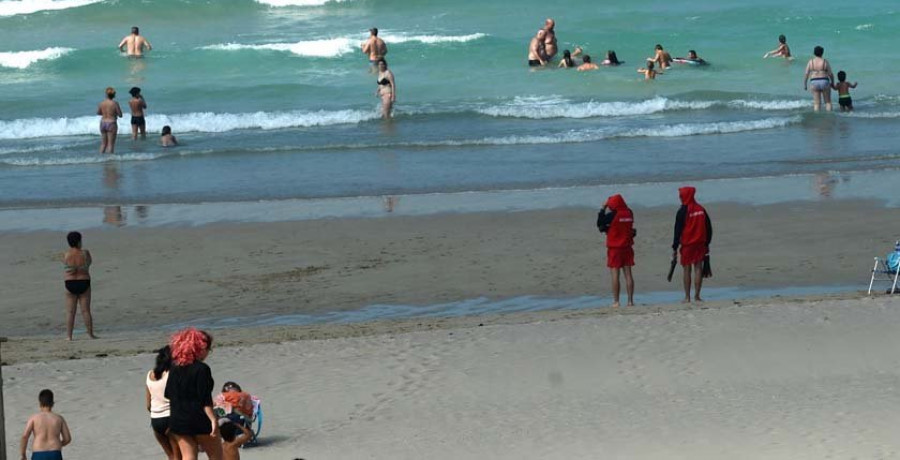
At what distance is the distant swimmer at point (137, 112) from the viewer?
23.4 metres

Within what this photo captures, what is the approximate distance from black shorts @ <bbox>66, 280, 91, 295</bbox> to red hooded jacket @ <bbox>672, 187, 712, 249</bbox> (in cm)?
516

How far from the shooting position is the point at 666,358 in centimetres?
1021

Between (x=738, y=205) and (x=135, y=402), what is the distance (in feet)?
29.7

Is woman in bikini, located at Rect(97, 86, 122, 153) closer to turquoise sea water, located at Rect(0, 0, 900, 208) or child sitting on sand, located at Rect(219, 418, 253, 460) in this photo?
turquoise sea water, located at Rect(0, 0, 900, 208)

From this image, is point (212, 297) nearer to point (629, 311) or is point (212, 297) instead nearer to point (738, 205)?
point (629, 311)

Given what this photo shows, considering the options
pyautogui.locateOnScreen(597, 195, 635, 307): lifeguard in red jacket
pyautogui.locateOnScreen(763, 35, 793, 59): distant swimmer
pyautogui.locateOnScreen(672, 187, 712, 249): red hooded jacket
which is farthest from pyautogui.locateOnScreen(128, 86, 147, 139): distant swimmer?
pyautogui.locateOnScreen(763, 35, 793, 59): distant swimmer

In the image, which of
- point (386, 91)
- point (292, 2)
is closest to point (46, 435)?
point (386, 91)

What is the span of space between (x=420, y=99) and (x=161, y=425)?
801 inches

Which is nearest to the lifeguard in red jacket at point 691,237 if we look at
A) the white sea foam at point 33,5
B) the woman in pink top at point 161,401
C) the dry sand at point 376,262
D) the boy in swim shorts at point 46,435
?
the dry sand at point 376,262

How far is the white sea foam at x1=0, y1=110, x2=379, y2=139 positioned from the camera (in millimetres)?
25328

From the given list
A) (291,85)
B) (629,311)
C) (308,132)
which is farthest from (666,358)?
(291,85)

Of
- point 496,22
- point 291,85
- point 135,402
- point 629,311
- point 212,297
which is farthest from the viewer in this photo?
point 496,22

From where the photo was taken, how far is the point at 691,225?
12461 millimetres

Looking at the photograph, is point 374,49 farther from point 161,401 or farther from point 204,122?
point 161,401
